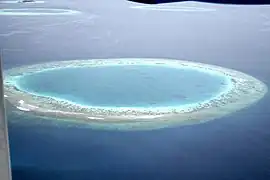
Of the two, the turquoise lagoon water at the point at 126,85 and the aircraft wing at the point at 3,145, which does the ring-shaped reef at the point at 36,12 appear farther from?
the aircraft wing at the point at 3,145

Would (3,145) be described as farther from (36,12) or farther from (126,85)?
(36,12)

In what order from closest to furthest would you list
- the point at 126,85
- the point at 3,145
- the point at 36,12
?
1. the point at 3,145
2. the point at 126,85
3. the point at 36,12

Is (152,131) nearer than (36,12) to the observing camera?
Yes

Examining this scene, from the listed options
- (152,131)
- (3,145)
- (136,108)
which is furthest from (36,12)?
(3,145)

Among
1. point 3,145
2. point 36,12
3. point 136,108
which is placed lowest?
point 136,108

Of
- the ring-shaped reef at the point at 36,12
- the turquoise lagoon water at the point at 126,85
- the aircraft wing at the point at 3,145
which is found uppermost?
the aircraft wing at the point at 3,145

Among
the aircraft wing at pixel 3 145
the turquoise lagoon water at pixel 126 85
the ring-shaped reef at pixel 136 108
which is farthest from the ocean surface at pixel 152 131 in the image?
the aircraft wing at pixel 3 145

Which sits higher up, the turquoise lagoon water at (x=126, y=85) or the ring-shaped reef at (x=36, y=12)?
the ring-shaped reef at (x=36, y=12)
